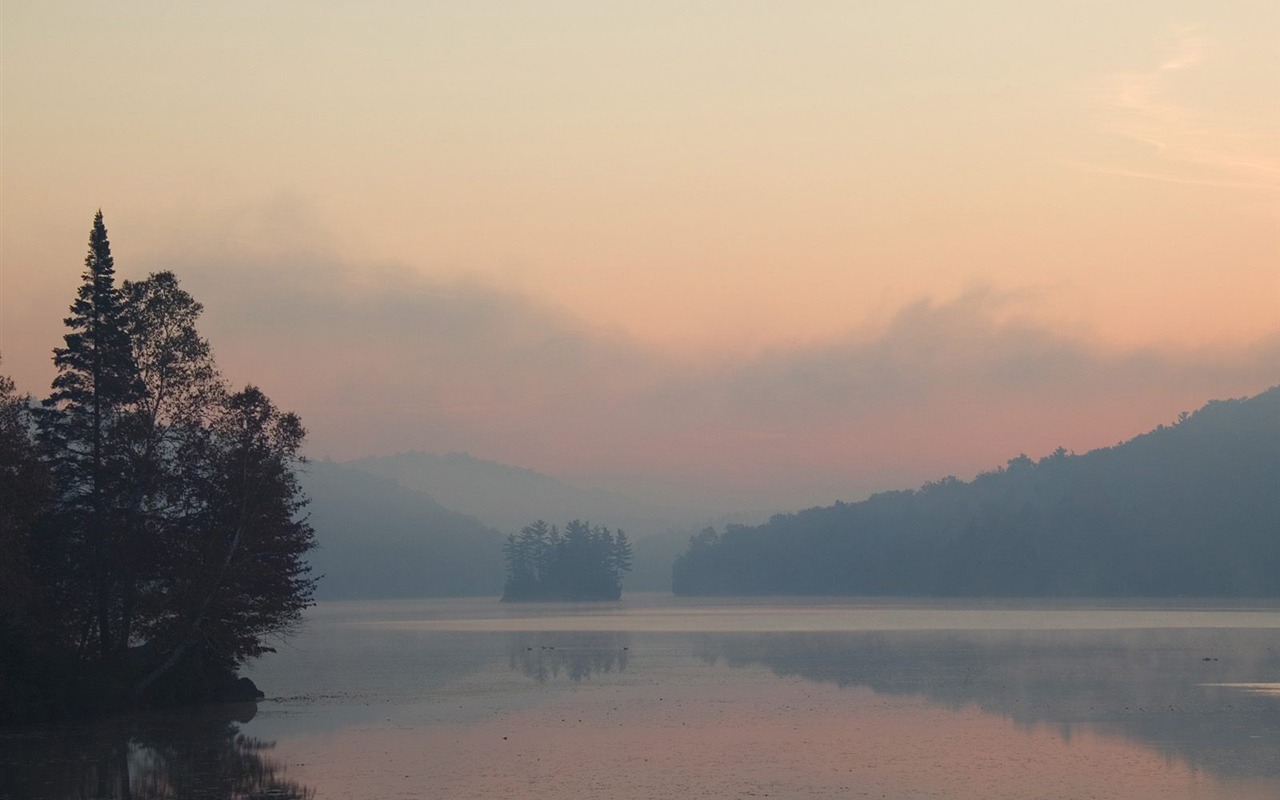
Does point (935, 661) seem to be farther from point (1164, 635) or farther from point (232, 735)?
point (232, 735)

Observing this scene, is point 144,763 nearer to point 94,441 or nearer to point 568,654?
point 94,441

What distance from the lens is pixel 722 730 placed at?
43812mm

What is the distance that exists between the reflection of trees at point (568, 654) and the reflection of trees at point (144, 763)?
22.8 metres

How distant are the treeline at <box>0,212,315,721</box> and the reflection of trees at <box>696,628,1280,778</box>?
2670 cm

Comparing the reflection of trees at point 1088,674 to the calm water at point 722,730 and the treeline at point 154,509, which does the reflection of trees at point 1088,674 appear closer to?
the calm water at point 722,730

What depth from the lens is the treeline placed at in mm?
54781

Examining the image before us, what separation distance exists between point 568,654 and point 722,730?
45804 mm

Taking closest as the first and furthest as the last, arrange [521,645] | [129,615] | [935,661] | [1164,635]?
[129,615]
[935,661]
[1164,635]
[521,645]

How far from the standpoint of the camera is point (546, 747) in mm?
40688

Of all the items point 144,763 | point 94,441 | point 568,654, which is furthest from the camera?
point 568,654

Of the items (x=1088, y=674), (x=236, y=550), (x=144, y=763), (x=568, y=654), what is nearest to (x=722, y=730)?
(x=144, y=763)

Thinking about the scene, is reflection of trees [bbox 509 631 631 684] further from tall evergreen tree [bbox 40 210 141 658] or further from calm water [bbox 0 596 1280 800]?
tall evergreen tree [bbox 40 210 141 658]

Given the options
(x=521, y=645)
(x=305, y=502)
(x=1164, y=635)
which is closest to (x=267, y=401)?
(x=305, y=502)

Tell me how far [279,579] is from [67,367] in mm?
12679
